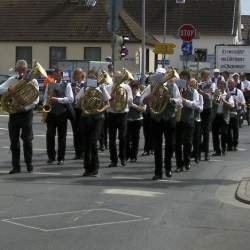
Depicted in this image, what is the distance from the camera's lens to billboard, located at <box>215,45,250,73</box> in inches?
1357

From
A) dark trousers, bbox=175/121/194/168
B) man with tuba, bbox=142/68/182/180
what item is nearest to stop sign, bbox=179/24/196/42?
dark trousers, bbox=175/121/194/168

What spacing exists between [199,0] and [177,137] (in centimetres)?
6682

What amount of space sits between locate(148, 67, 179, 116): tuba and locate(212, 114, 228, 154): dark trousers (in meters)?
4.81

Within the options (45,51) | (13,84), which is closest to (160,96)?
(13,84)

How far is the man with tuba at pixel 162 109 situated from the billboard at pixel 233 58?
21.6m

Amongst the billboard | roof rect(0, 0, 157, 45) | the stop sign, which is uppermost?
roof rect(0, 0, 157, 45)

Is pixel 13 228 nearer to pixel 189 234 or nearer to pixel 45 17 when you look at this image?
pixel 189 234

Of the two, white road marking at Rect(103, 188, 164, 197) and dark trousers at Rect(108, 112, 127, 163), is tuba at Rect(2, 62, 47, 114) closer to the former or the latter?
dark trousers at Rect(108, 112, 127, 163)

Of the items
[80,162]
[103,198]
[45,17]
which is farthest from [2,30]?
[103,198]

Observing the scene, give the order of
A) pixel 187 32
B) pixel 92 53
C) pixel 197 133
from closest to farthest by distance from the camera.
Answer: pixel 197 133 < pixel 187 32 < pixel 92 53

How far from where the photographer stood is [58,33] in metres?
57.8

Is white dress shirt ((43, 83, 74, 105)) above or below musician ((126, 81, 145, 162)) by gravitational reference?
above

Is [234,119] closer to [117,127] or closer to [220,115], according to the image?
[220,115]

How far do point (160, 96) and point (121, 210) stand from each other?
362 cm
